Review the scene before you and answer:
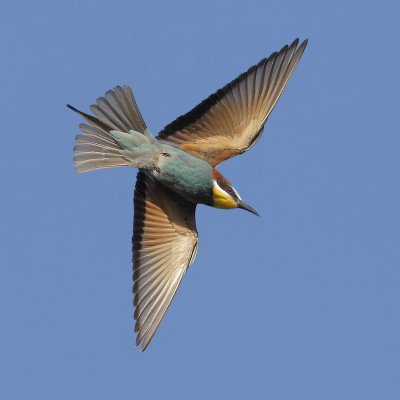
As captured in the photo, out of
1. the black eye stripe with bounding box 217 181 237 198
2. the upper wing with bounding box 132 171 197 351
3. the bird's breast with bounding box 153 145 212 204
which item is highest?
the bird's breast with bounding box 153 145 212 204

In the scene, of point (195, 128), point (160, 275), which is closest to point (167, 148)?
point (195, 128)

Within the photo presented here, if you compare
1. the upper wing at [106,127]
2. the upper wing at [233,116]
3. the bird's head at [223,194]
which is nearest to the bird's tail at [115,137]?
the upper wing at [106,127]

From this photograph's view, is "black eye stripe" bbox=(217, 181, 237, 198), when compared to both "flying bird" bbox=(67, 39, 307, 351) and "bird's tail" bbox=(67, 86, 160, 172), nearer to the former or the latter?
"flying bird" bbox=(67, 39, 307, 351)

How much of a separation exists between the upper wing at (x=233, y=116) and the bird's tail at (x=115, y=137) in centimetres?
26

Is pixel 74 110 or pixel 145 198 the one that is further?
pixel 145 198

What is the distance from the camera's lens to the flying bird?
29.1 feet

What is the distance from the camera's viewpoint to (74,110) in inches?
337

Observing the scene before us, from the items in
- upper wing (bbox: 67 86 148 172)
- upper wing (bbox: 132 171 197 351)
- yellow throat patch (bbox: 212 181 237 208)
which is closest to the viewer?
upper wing (bbox: 67 86 148 172)

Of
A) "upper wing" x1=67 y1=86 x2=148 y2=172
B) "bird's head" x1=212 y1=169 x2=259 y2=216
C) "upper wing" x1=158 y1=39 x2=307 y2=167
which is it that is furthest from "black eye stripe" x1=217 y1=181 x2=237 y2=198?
"upper wing" x1=67 y1=86 x2=148 y2=172

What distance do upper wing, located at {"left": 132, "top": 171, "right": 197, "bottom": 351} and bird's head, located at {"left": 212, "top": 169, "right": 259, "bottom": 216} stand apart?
1.07 feet

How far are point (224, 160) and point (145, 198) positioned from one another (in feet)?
2.13

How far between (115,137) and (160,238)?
2.94ft

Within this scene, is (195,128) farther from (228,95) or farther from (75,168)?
(75,168)

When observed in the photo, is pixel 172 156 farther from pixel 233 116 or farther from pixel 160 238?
pixel 160 238
